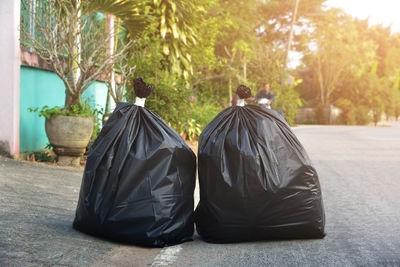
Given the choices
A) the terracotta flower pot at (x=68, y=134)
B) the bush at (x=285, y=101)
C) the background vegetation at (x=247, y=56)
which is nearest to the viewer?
the terracotta flower pot at (x=68, y=134)

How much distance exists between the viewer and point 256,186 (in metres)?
3.74

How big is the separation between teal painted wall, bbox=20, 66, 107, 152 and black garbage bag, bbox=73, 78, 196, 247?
175 inches

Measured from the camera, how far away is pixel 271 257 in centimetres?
350

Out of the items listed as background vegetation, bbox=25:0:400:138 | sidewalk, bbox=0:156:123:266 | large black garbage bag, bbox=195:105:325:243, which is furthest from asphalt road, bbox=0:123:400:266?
background vegetation, bbox=25:0:400:138

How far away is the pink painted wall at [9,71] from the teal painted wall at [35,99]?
0.50 meters

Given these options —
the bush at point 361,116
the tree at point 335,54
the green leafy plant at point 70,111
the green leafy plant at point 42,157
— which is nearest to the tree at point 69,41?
the green leafy plant at point 70,111

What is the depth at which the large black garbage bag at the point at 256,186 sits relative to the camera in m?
3.75

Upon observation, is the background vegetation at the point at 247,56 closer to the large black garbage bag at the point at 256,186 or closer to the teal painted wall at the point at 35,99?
the teal painted wall at the point at 35,99

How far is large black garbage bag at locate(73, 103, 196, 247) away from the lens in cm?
360

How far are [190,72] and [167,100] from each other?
2.70 metres

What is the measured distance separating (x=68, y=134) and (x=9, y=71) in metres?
1.18

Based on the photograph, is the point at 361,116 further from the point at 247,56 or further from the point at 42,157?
the point at 42,157

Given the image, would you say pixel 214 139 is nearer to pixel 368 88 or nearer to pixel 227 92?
pixel 227 92

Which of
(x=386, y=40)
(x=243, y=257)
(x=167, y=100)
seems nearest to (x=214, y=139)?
(x=243, y=257)
